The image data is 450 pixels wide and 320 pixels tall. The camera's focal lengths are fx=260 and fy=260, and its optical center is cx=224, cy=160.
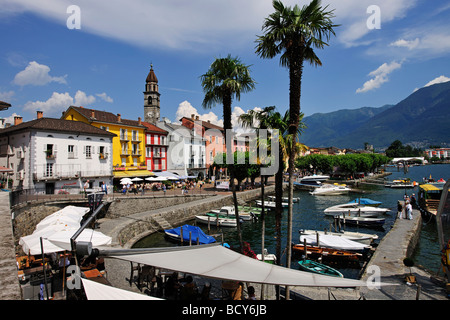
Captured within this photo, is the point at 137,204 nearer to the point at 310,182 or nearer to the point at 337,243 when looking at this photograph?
the point at 337,243

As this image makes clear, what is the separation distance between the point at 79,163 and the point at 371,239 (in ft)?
121

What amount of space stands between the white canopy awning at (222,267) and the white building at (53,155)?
101 feet

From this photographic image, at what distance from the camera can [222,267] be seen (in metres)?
6.91

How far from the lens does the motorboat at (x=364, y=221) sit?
102 feet

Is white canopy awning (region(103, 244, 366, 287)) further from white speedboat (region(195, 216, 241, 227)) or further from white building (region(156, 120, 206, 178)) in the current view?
white building (region(156, 120, 206, 178))

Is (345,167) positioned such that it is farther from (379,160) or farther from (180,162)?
(180,162)


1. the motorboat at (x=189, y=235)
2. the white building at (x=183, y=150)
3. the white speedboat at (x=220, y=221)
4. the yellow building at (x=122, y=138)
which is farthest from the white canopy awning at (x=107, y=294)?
the white building at (x=183, y=150)

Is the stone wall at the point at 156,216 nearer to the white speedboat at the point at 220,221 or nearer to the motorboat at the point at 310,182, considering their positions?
the white speedboat at the point at 220,221

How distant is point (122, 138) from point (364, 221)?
4146 cm

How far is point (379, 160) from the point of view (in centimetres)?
11269

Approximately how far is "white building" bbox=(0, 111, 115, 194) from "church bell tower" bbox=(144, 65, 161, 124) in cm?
2596

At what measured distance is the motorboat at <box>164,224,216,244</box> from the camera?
2302 cm
